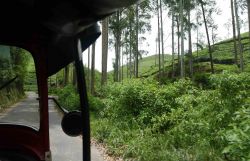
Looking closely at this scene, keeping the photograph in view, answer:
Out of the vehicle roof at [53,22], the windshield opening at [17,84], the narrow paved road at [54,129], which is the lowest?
the narrow paved road at [54,129]

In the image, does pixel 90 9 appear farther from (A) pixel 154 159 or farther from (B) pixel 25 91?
(A) pixel 154 159

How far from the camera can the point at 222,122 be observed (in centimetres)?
788

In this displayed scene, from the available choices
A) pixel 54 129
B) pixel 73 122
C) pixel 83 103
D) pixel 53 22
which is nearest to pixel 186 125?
pixel 54 129

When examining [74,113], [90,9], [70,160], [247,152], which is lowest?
[70,160]

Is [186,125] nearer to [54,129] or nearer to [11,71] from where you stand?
[54,129]

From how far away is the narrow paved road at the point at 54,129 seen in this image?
10.8 ft

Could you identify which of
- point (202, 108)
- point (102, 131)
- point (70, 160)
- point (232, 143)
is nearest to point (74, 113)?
point (232, 143)

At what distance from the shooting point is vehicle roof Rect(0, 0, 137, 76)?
2273mm

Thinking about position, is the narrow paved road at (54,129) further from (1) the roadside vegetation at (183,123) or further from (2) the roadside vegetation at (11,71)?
(1) the roadside vegetation at (183,123)

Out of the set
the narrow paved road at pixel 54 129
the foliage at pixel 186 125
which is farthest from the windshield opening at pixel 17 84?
the foliage at pixel 186 125

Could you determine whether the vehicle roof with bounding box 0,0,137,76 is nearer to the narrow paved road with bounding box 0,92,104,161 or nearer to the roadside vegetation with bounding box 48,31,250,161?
the narrow paved road with bounding box 0,92,104,161

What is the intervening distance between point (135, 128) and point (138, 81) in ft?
9.14

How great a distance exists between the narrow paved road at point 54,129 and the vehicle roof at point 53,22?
1.38 feet

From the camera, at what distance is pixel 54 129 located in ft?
29.8
